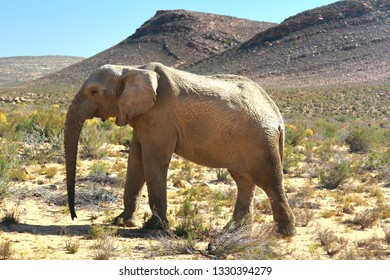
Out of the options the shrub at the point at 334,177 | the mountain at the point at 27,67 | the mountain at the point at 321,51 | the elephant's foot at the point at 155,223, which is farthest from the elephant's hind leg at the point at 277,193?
the mountain at the point at 27,67

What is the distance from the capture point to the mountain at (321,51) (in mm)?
65375

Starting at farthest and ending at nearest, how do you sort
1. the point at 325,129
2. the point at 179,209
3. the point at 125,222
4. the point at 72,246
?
the point at 325,129, the point at 179,209, the point at 125,222, the point at 72,246

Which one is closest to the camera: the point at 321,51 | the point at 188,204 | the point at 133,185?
the point at 133,185

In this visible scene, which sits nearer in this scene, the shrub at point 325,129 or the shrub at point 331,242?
the shrub at point 331,242

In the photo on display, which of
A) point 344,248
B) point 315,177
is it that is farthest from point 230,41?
point 344,248

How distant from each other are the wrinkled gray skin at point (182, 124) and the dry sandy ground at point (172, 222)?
0.51m

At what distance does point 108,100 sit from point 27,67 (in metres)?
143

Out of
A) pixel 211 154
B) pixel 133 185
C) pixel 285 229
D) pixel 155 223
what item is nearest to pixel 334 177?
pixel 285 229

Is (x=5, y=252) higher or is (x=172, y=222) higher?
(x=5, y=252)

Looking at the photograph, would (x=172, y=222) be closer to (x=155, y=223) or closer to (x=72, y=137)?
(x=155, y=223)

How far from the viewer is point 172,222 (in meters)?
7.92

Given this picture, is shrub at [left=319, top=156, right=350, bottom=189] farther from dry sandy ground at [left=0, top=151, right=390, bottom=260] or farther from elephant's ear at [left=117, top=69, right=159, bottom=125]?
elephant's ear at [left=117, top=69, right=159, bottom=125]

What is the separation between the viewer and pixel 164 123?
7316 mm

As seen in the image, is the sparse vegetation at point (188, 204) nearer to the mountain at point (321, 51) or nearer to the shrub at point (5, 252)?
the shrub at point (5, 252)
